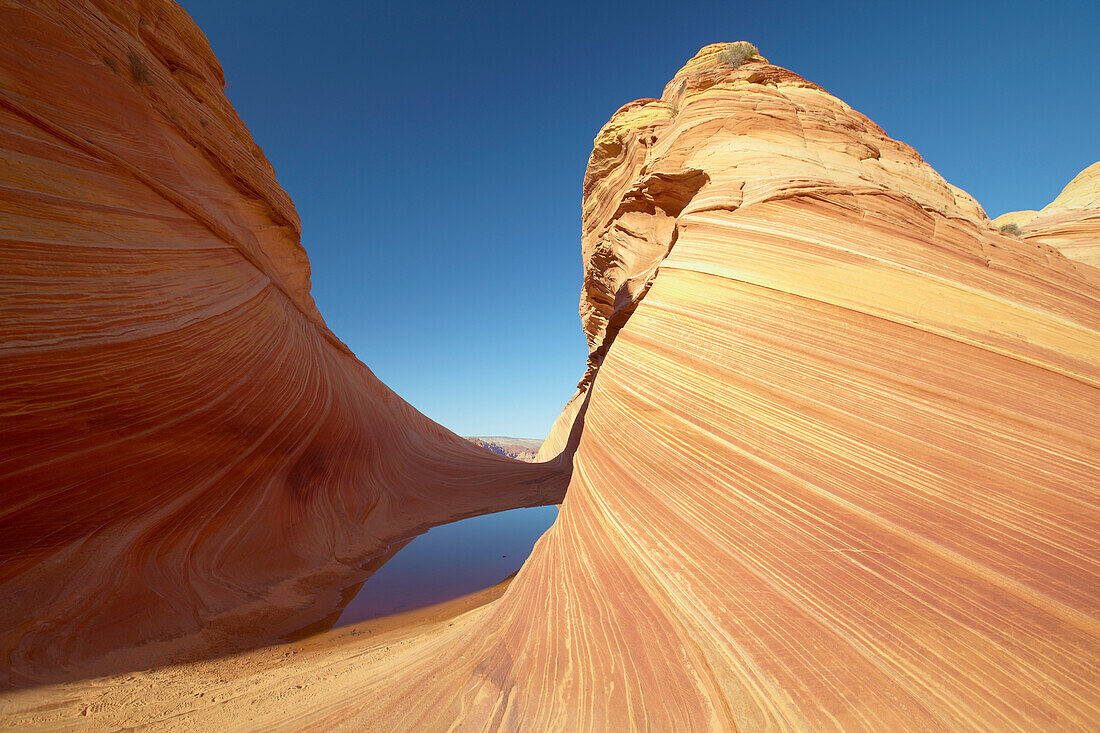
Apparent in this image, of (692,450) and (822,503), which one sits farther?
(692,450)

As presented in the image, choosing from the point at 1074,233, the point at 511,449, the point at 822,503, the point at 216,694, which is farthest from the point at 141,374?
the point at 511,449

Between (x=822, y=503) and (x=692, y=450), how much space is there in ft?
2.73

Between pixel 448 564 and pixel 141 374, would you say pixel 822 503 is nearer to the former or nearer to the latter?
pixel 448 564

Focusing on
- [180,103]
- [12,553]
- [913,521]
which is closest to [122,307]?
[12,553]

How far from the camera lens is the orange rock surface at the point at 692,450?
173 centimetres

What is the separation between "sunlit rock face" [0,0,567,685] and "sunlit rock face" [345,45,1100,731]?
3190 millimetres

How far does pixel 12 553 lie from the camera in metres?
3.54

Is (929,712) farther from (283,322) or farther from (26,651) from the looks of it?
(283,322)

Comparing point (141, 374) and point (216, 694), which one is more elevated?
point (141, 374)

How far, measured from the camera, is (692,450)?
9.23 ft

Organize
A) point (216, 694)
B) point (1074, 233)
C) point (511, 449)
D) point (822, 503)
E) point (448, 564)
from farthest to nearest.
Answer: point (511, 449), point (448, 564), point (1074, 233), point (216, 694), point (822, 503)

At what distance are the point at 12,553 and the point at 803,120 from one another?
30.5 ft

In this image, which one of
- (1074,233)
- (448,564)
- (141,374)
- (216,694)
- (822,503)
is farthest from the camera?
(448,564)

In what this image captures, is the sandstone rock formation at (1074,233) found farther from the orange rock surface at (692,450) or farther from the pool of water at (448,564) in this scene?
the pool of water at (448,564)
